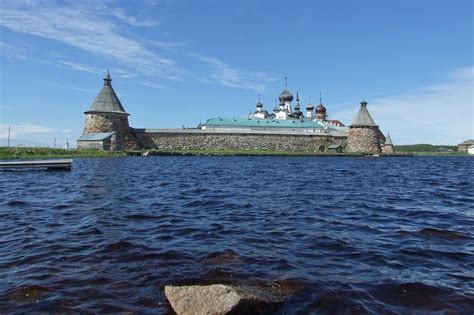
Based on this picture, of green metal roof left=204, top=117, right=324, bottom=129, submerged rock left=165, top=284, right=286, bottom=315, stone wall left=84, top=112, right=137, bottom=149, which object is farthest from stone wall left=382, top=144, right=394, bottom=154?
submerged rock left=165, top=284, right=286, bottom=315

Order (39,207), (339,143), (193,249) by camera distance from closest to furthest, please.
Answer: (193,249) < (39,207) < (339,143)

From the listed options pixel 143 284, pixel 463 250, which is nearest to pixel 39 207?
pixel 143 284

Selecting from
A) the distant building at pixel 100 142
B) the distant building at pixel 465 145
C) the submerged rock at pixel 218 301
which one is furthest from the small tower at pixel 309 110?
the submerged rock at pixel 218 301

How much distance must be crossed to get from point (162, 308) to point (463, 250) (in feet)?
14.9

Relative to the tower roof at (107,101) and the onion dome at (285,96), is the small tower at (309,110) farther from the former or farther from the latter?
the tower roof at (107,101)

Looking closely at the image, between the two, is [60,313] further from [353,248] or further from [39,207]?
[39,207]

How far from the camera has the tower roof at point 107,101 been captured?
4950cm

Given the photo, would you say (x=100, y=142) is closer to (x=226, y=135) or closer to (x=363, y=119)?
(x=226, y=135)

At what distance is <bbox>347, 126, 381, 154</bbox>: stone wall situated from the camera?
196ft

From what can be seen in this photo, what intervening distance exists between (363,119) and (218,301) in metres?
61.0

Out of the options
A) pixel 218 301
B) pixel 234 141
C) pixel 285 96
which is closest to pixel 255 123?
pixel 234 141

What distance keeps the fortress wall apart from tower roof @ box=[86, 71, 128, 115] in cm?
459

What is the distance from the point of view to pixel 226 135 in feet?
187

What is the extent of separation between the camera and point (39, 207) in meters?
9.03
